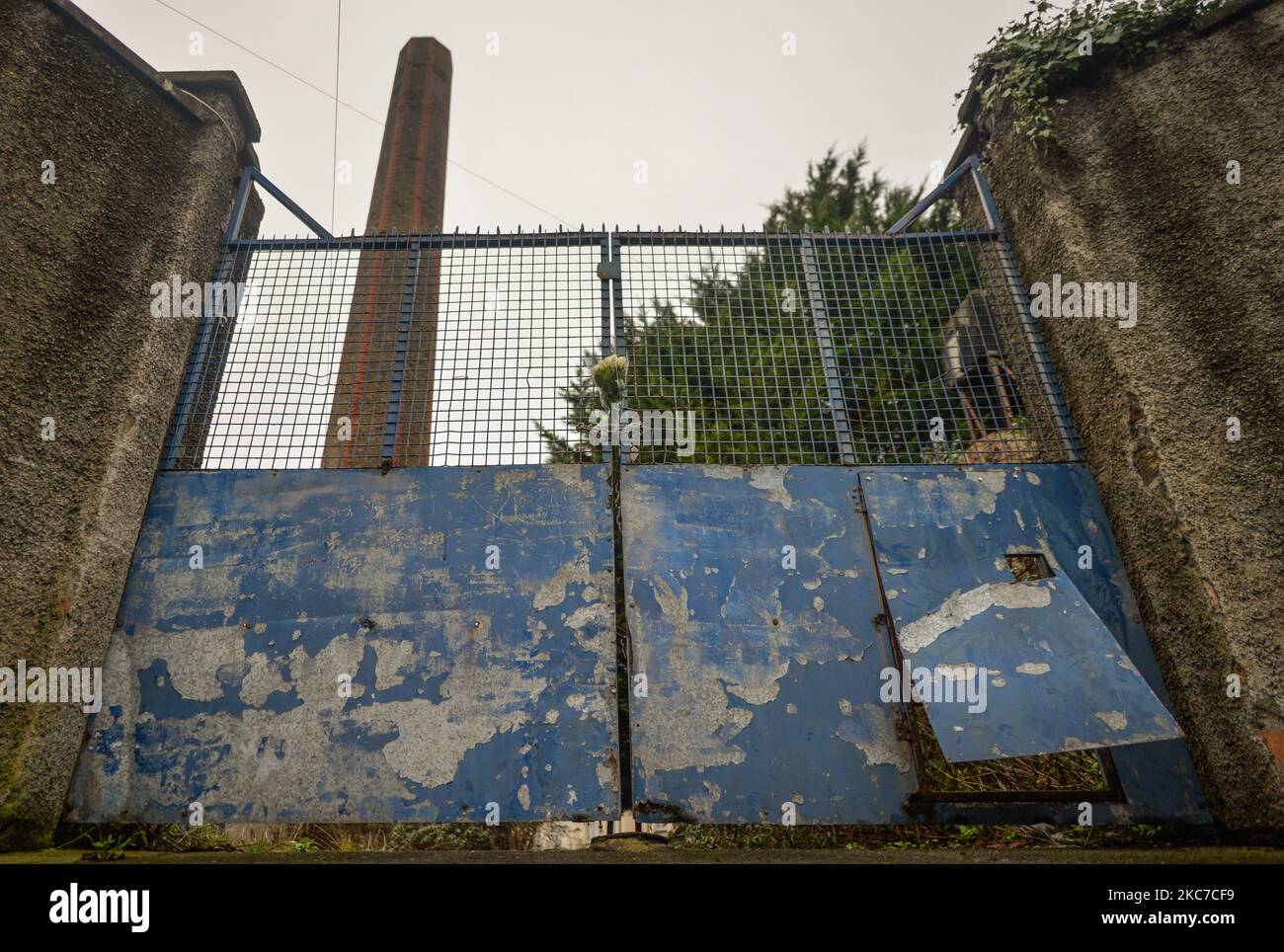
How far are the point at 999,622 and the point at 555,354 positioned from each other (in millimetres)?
2993

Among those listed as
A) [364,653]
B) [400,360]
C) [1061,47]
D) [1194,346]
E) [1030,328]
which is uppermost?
[1061,47]

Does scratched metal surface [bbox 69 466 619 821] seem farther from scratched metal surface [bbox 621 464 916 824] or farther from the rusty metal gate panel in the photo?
the rusty metal gate panel

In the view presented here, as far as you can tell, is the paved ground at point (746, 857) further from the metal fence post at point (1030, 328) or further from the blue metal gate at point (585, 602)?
the metal fence post at point (1030, 328)

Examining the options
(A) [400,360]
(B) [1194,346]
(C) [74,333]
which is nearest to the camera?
(C) [74,333]

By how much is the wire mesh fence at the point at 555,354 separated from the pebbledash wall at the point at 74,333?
1.36ft

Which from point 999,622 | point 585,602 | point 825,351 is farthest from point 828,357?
point 585,602

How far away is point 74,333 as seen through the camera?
3.39 meters

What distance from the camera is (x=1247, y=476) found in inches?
127

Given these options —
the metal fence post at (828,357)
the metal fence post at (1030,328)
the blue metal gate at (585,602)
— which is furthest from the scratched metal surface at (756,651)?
the metal fence post at (1030,328)

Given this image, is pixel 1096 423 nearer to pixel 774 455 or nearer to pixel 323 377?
pixel 774 455

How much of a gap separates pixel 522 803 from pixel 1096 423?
12.5 feet

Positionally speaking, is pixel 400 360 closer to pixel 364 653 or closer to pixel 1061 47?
pixel 364 653

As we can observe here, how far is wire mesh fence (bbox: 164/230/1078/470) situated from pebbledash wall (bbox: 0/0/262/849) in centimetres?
41
